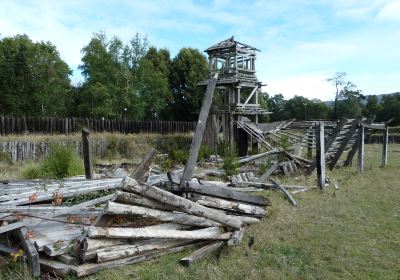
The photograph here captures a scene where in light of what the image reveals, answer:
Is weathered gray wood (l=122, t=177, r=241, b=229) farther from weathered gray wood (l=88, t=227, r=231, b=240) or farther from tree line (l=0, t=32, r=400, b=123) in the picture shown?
tree line (l=0, t=32, r=400, b=123)

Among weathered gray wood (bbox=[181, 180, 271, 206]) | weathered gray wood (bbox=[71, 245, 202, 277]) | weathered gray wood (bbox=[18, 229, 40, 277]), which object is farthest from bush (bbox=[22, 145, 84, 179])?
weathered gray wood (bbox=[18, 229, 40, 277])

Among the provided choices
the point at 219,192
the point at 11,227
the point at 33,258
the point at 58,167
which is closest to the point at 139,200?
the point at 33,258

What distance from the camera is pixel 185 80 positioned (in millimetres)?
43656

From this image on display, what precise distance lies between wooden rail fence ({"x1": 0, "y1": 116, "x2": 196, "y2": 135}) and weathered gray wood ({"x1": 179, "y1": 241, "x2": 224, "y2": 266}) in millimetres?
16271

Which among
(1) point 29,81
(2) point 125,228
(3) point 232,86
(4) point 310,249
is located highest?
(1) point 29,81

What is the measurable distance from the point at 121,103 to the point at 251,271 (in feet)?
111

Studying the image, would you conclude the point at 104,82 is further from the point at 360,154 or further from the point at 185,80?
the point at 360,154

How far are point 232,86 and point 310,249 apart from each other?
17162mm

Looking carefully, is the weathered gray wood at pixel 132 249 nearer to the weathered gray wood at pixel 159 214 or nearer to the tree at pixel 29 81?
the weathered gray wood at pixel 159 214

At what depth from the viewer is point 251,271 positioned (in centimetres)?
488

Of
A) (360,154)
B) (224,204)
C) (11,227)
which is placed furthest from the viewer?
(360,154)

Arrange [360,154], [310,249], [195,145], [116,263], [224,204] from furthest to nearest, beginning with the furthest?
[360,154] → [224,204] → [195,145] → [310,249] → [116,263]

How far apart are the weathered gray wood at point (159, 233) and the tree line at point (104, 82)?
30.9 meters

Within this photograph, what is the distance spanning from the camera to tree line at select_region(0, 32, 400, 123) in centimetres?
3404
